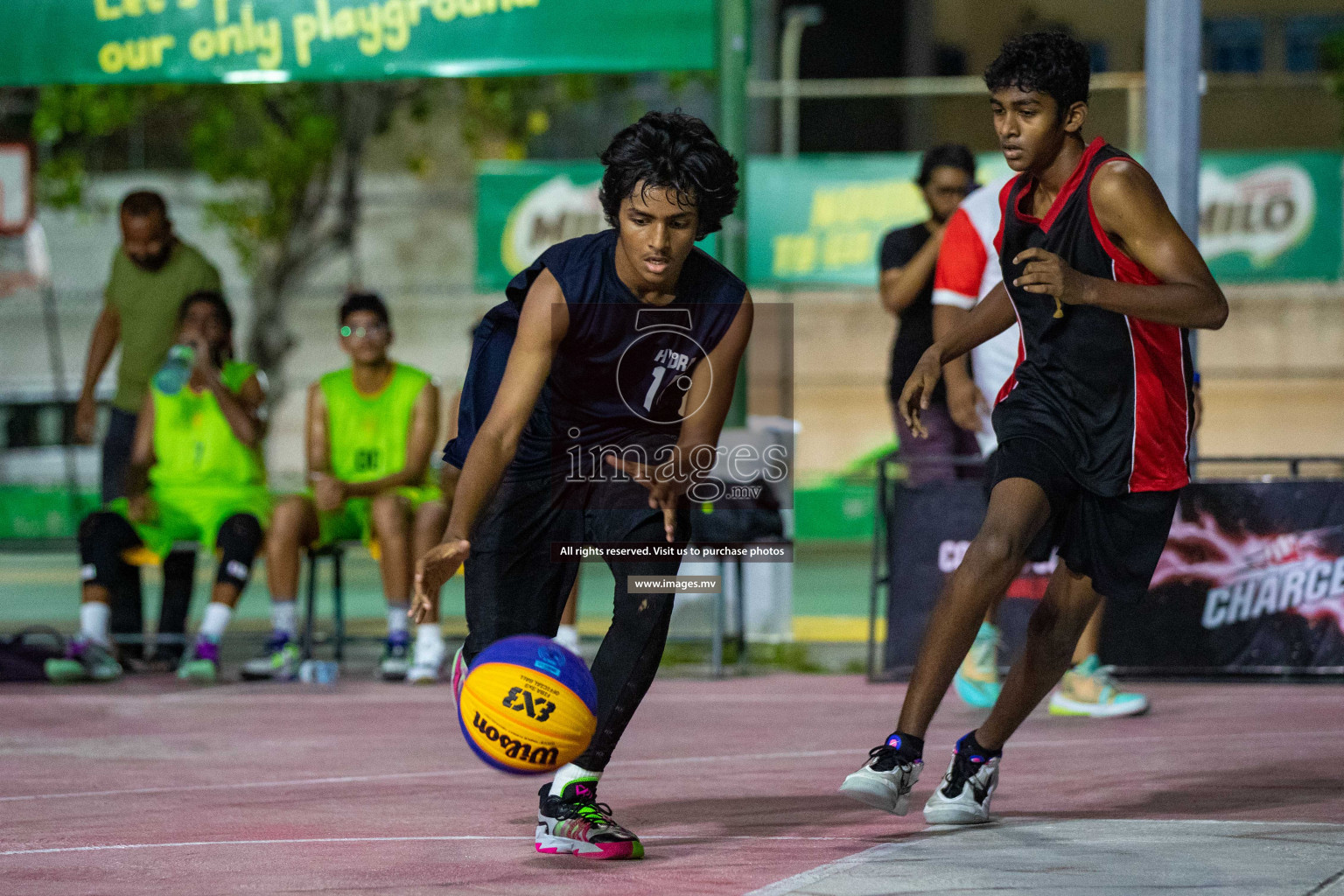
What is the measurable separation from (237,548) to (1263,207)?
10977mm

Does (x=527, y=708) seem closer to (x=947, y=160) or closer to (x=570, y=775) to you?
(x=570, y=775)

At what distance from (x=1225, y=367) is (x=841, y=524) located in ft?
17.0

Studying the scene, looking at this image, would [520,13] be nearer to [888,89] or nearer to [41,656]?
[41,656]

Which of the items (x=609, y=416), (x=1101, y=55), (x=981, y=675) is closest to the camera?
(x=609, y=416)

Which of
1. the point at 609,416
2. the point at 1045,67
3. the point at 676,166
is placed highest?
the point at 1045,67

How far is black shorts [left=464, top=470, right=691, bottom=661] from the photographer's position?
4.84 metres

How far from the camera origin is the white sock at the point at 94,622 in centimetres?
877

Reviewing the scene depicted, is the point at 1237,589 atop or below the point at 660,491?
below

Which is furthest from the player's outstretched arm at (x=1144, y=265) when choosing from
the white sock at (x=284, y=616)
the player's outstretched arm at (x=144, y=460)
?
the player's outstretched arm at (x=144, y=460)

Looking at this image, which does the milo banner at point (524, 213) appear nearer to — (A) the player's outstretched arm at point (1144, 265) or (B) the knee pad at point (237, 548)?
(B) the knee pad at point (237, 548)

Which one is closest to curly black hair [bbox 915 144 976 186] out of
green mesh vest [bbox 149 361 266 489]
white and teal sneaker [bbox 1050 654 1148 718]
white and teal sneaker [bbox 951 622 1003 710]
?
white and teal sneaker [bbox 951 622 1003 710]

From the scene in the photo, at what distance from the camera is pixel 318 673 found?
8.62 meters

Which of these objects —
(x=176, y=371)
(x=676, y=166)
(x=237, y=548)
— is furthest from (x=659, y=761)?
(x=176, y=371)

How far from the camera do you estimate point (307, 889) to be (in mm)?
4387
